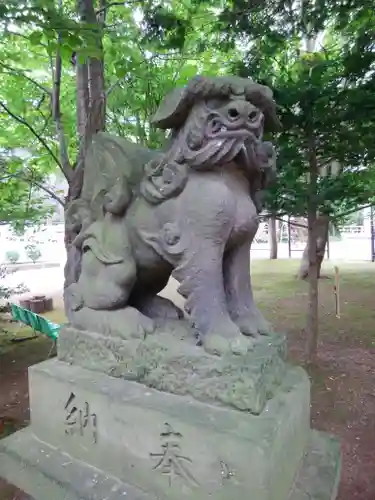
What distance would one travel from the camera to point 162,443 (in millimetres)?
1455

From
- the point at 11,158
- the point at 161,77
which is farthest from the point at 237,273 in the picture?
the point at 11,158

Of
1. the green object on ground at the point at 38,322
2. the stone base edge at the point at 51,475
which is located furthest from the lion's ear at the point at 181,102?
the green object on ground at the point at 38,322

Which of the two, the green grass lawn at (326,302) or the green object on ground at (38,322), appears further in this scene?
the green grass lawn at (326,302)

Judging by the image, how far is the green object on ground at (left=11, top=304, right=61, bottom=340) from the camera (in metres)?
4.25

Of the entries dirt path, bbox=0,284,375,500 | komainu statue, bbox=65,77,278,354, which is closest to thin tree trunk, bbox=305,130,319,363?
dirt path, bbox=0,284,375,500

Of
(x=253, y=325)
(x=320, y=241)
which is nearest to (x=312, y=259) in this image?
(x=253, y=325)

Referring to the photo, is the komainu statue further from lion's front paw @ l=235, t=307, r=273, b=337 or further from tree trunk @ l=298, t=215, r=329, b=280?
tree trunk @ l=298, t=215, r=329, b=280

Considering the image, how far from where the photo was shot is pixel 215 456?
4.42 feet

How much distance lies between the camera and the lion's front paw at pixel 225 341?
147 cm

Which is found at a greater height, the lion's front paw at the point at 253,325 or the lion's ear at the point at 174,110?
the lion's ear at the point at 174,110

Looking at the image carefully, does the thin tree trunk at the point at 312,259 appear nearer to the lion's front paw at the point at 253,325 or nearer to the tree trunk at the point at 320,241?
the tree trunk at the point at 320,241

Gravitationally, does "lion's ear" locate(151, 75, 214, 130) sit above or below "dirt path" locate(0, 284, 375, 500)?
above

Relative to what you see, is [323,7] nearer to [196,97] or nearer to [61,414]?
[196,97]

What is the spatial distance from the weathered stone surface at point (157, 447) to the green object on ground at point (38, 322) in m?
2.27
